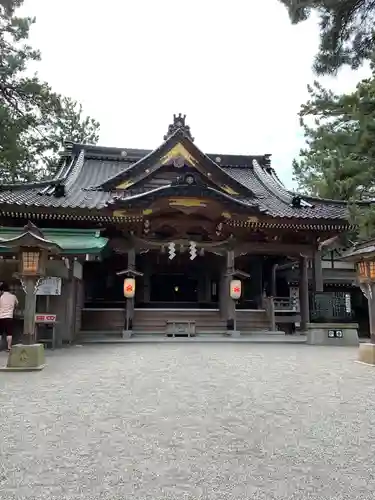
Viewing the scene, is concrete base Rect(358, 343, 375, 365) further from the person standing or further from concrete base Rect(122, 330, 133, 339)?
the person standing

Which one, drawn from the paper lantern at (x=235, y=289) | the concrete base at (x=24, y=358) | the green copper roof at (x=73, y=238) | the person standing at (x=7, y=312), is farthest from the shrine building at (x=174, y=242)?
the concrete base at (x=24, y=358)

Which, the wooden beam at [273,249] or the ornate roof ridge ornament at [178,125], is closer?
the wooden beam at [273,249]

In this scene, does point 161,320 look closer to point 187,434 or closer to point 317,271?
point 317,271

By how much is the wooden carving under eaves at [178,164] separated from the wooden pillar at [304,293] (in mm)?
3688

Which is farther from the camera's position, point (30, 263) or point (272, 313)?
point (272, 313)

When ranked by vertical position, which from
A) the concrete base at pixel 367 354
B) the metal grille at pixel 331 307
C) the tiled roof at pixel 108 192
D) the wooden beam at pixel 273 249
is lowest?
the concrete base at pixel 367 354

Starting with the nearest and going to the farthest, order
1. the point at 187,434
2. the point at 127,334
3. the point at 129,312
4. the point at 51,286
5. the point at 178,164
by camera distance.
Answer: the point at 187,434
the point at 51,286
the point at 127,334
the point at 129,312
the point at 178,164

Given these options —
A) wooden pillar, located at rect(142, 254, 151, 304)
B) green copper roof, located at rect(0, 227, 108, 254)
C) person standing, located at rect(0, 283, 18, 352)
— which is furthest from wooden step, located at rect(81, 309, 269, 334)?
person standing, located at rect(0, 283, 18, 352)

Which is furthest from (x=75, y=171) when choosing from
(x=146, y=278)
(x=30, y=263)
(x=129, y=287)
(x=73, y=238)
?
(x=30, y=263)

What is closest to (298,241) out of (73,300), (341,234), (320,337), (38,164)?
(341,234)

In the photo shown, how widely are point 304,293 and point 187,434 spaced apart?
13.1 metres

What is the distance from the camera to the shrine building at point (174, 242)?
1427 centimetres

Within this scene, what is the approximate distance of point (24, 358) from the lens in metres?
7.80

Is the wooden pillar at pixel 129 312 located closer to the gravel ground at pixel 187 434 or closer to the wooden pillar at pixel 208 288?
the wooden pillar at pixel 208 288
